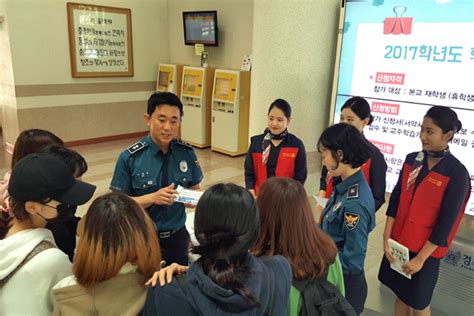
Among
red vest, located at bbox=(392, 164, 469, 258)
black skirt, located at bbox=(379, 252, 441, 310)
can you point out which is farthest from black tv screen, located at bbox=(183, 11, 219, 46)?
black skirt, located at bbox=(379, 252, 441, 310)

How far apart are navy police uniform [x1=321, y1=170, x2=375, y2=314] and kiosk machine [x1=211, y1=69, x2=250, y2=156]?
178 inches

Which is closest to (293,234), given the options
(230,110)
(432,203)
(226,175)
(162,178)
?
(162,178)

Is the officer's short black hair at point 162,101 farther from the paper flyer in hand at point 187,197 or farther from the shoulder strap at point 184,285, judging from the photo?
the shoulder strap at point 184,285

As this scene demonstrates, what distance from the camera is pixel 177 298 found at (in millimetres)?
938

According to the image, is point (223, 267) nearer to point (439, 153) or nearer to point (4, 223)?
point (4, 223)

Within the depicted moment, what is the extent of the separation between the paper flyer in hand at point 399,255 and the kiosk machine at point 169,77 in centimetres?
546

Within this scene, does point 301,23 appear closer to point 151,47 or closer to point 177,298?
point 177,298

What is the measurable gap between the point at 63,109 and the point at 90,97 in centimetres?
52

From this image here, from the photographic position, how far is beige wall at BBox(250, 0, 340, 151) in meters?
2.78

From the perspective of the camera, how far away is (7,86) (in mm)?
6012

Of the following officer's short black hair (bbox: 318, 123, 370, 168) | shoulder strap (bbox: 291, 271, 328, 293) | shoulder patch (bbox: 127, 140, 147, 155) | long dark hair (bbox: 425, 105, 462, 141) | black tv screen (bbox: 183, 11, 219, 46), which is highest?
black tv screen (bbox: 183, 11, 219, 46)

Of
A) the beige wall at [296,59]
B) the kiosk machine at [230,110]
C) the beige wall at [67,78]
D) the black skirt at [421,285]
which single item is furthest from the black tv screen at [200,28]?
the black skirt at [421,285]

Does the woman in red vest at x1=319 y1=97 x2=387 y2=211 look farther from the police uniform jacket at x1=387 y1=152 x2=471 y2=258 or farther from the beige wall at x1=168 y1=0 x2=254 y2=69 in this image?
the beige wall at x1=168 y1=0 x2=254 y2=69

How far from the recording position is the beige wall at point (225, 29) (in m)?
6.23
